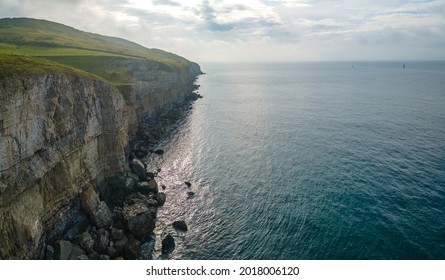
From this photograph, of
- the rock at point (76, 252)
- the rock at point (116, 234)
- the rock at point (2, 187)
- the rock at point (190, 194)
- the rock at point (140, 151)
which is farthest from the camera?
the rock at point (140, 151)

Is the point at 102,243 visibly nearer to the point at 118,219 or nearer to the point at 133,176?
the point at 118,219

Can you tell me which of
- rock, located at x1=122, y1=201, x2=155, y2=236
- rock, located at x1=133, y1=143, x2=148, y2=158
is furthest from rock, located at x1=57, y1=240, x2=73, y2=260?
rock, located at x1=133, y1=143, x2=148, y2=158

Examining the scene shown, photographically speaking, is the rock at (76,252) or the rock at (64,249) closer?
the rock at (64,249)

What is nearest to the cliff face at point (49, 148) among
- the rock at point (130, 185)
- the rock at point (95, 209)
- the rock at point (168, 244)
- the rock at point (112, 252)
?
the rock at point (95, 209)

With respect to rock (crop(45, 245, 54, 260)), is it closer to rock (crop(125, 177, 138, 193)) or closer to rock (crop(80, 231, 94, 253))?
rock (crop(80, 231, 94, 253))

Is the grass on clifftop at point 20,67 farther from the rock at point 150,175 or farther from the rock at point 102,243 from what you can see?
the rock at point 150,175

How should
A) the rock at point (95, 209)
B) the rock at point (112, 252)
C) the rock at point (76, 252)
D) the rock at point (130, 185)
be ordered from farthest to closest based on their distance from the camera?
the rock at point (130, 185)
the rock at point (95, 209)
the rock at point (112, 252)
the rock at point (76, 252)

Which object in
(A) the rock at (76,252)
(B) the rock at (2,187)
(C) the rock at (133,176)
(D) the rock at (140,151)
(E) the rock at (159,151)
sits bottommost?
(A) the rock at (76,252)

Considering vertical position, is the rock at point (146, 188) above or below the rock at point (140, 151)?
below
